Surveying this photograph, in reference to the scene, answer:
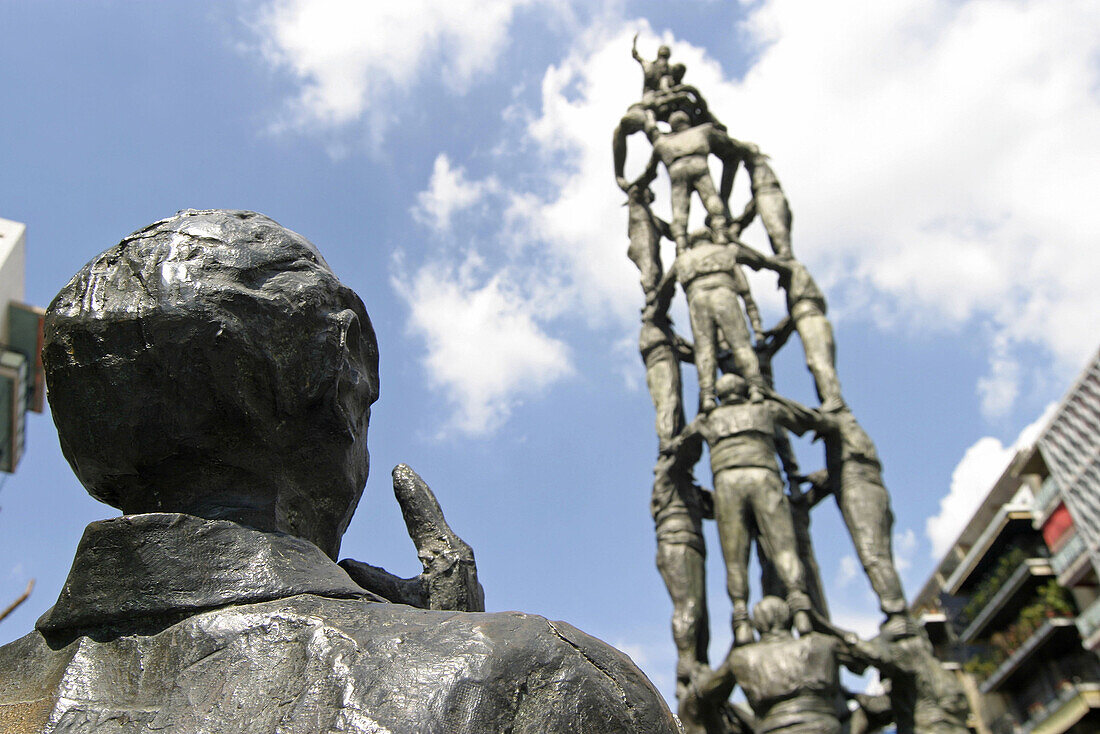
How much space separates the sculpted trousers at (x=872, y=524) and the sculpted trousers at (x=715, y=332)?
1526 mm

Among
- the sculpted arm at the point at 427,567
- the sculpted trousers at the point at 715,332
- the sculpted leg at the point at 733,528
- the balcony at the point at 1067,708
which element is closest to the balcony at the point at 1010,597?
the balcony at the point at 1067,708

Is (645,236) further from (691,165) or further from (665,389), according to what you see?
(665,389)

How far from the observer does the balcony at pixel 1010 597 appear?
26609mm

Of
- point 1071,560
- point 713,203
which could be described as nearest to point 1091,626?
point 1071,560

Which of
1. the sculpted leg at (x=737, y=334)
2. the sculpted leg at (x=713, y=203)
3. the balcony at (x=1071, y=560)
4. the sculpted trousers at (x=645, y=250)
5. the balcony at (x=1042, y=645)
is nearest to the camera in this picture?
the sculpted leg at (x=737, y=334)

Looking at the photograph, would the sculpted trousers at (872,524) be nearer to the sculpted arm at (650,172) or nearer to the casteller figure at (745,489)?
the casteller figure at (745,489)

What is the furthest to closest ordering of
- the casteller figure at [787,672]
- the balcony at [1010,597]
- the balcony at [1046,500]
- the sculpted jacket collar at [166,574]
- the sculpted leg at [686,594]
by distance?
the balcony at [1010,597]
the balcony at [1046,500]
the sculpted leg at [686,594]
the casteller figure at [787,672]
the sculpted jacket collar at [166,574]

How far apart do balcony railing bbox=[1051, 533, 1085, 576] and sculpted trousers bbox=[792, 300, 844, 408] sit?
1543 centimetres

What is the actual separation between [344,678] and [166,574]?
34cm

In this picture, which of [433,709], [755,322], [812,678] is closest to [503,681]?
[433,709]

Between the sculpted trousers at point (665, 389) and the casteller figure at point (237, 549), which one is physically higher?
the sculpted trousers at point (665, 389)

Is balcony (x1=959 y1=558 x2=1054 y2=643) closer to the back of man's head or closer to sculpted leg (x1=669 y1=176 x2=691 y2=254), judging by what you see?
sculpted leg (x1=669 y1=176 x2=691 y2=254)

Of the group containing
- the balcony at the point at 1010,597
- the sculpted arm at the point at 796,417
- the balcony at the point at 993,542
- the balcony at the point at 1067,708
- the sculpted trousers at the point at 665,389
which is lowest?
the sculpted arm at the point at 796,417

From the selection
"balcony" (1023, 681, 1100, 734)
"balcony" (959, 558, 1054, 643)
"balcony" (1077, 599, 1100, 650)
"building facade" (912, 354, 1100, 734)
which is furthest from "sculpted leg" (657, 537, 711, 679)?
"balcony" (959, 558, 1054, 643)
